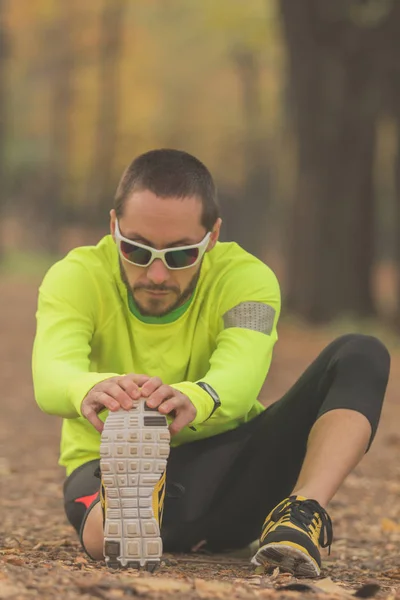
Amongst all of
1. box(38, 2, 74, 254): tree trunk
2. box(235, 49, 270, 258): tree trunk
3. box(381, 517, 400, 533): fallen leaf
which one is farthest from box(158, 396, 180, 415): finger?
box(38, 2, 74, 254): tree trunk

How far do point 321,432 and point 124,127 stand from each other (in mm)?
34228

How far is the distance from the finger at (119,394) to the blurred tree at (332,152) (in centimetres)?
1299

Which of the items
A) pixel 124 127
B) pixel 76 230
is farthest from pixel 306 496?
pixel 76 230

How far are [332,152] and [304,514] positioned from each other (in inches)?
520

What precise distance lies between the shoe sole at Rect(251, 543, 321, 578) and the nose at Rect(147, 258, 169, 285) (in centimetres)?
91

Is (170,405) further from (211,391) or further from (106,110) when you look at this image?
(106,110)

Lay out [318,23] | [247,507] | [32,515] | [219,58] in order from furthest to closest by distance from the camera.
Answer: [219,58] → [318,23] → [32,515] → [247,507]

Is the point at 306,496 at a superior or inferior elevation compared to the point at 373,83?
inferior

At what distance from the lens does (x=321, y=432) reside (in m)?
3.91

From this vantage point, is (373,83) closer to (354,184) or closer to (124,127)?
(354,184)

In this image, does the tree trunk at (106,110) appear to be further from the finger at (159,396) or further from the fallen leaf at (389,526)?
the finger at (159,396)

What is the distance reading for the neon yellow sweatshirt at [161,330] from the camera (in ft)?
12.8

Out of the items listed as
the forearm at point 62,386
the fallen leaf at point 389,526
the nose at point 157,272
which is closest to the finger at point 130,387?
the forearm at point 62,386

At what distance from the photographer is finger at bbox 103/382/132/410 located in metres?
3.40
